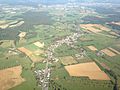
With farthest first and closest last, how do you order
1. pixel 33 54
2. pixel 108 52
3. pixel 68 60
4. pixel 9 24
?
pixel 9 24
pixel 108 52
pixel 33 54
pixel 68 60

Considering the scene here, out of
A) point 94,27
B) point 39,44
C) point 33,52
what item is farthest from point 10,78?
point 94,27

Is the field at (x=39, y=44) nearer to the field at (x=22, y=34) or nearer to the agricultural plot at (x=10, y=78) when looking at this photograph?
the field at (x=22, y=34)

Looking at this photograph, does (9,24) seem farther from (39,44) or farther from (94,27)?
(94,27)

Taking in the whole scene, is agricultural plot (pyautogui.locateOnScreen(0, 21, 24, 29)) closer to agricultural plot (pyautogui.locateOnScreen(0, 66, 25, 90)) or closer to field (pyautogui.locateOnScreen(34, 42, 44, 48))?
field (pyautogui.locateOnScreen(34, 42, 44, 48))

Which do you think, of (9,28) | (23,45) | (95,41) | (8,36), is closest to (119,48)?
(95,41)

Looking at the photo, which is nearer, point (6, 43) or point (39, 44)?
point (39, 44)

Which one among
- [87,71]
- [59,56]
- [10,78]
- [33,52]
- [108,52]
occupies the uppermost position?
[33,52]

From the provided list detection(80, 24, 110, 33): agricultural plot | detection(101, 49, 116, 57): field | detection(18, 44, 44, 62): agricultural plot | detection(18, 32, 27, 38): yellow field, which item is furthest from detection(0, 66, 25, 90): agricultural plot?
detection(80, 24, 110, 33): agricultural plot

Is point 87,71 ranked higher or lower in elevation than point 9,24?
lower
